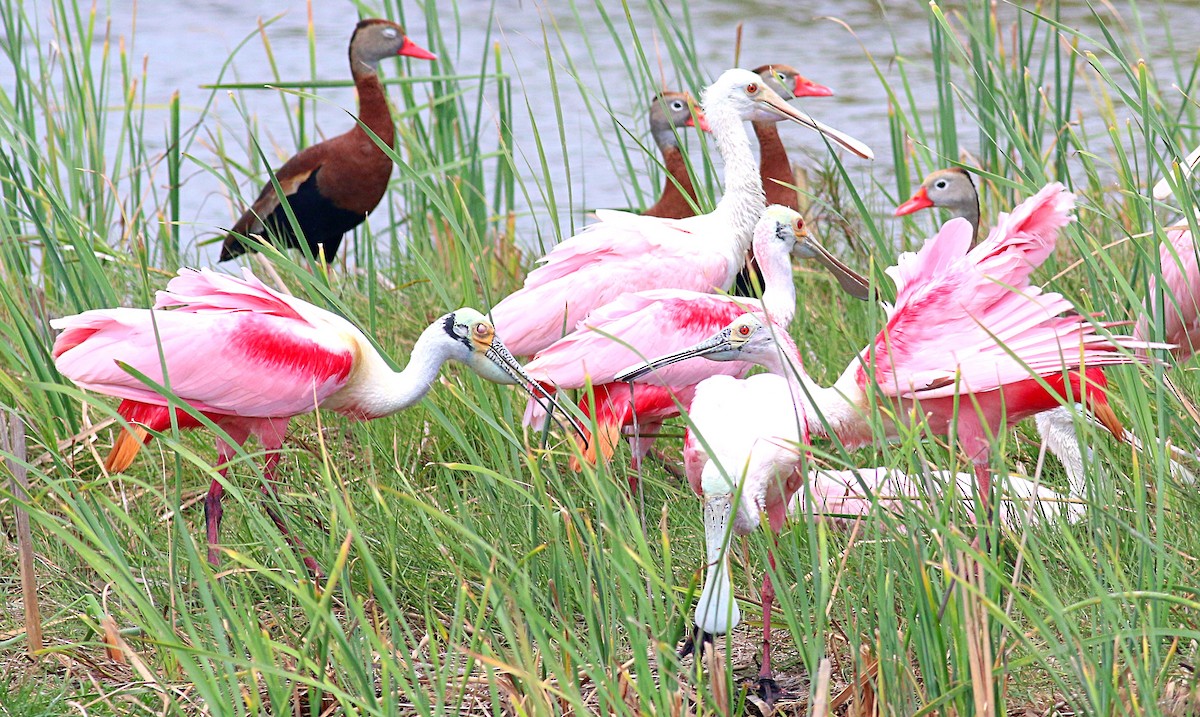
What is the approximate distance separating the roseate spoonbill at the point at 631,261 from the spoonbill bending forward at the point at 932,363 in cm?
63

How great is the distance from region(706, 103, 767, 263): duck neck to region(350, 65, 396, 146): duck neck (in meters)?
1.41

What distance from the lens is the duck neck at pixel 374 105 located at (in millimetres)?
5422

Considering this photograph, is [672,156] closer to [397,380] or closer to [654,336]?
[654,336]

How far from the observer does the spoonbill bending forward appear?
2725mm

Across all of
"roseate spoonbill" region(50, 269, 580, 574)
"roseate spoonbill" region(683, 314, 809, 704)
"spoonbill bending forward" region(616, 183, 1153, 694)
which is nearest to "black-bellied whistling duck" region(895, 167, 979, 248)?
"spoonbill bending forward" region(616, 183, 1153, 694)

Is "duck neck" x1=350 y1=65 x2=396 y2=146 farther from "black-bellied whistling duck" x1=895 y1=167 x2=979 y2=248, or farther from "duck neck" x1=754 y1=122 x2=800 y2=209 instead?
"black-bellied whistling duck" x1=895 y1=167 x2=979 y2=248

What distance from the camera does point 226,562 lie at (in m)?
3.02

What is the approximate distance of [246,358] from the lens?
3.28 metres

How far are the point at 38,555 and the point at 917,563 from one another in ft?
5.98

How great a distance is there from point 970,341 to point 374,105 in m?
3.06

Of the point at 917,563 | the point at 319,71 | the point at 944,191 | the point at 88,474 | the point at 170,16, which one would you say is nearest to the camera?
the point at 917,563

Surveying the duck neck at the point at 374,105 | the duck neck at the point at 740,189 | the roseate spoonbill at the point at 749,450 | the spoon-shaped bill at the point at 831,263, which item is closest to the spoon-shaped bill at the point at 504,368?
the roseate spoonbill at the point at 749,450

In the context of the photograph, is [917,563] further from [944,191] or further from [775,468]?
[944,191]

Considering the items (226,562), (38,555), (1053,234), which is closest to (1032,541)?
(1053,234)
